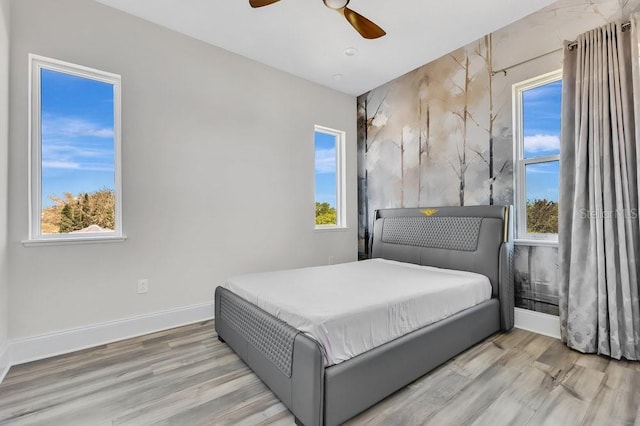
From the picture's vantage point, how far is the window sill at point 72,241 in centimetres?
226

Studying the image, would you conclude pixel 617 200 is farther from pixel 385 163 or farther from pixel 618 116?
pixel 385 163

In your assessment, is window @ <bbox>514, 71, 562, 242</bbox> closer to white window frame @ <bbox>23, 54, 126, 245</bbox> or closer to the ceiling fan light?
the ceiling fan light

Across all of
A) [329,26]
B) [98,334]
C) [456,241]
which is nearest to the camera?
[98,334]

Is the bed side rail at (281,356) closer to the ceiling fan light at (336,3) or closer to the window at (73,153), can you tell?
the window at (73,153)

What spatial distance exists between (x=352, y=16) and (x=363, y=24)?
0.13 metres

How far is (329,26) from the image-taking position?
2885mm

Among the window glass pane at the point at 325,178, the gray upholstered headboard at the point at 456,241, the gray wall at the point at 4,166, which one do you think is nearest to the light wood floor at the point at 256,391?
the gray wall at the point at 4,166

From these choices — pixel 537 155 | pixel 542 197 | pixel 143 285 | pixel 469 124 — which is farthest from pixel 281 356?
pixel 469 124

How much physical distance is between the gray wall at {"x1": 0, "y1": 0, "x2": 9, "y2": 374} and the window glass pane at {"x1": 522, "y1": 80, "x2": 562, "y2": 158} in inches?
171

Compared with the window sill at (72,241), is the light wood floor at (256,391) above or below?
below

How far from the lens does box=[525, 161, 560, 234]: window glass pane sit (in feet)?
8.86

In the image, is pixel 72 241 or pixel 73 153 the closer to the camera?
pixel 72 241

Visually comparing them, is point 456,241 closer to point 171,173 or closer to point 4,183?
point 171,173

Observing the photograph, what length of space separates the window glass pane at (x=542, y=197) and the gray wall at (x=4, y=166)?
434 centimetres
